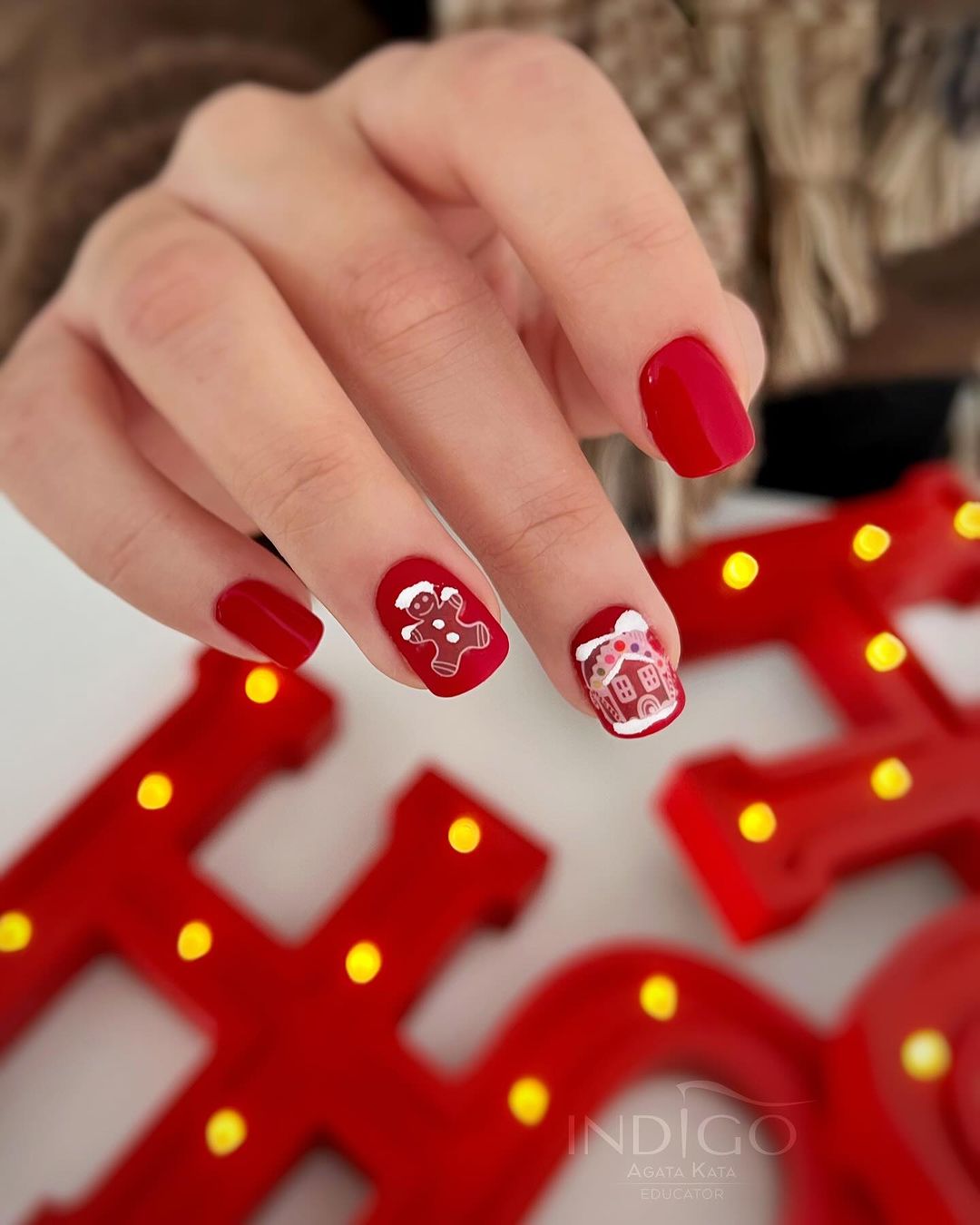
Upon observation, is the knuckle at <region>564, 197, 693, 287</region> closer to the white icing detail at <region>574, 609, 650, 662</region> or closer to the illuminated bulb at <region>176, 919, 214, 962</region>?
the white icing detail at <region>574, 609, 650, 662</region>

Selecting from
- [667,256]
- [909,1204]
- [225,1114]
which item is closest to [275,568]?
[667,256]

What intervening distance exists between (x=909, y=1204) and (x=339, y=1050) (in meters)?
0.27

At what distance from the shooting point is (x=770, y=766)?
56cm

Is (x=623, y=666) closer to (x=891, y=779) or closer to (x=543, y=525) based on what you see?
(x=543, y=525)

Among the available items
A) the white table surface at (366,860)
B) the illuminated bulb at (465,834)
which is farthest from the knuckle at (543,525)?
the illuminated bulb at (465,834)

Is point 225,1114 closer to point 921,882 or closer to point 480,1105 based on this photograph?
point 480,1105

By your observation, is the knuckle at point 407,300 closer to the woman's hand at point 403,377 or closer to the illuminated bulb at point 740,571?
the woman's hand at point 403,377

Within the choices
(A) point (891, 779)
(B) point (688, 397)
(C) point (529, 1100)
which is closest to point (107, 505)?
(B) point (688, 397)

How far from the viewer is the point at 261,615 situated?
0.36 metres

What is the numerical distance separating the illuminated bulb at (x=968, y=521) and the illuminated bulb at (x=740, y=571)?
15cm

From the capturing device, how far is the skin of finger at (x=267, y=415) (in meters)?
0.33

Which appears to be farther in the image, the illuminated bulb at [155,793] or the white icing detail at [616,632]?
the illuminated bulb at [155,793]

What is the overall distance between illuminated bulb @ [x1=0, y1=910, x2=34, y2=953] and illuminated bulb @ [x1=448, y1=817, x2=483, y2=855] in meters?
0.22

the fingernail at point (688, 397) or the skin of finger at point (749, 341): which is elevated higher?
the fingernail at point (688, 397)
